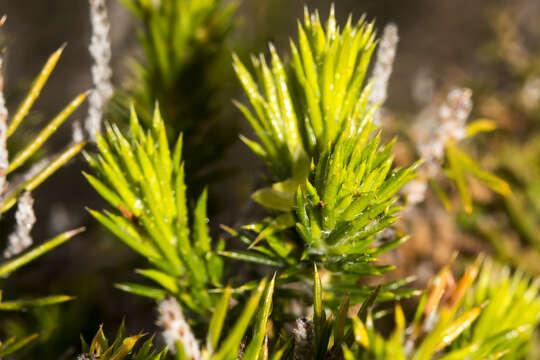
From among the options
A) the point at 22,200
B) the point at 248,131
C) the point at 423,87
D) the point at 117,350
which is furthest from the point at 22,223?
the point at 423,87

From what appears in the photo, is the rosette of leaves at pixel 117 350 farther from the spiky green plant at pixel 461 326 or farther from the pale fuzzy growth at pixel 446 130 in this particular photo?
the pale fuzzy growth at pixel 446 130

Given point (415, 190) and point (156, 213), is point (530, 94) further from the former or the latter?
point (156, 213)

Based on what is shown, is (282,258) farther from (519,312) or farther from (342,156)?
(519,312)

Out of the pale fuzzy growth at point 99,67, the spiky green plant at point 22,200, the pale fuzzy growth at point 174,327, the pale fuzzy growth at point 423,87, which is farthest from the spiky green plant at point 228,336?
the pale fuzzy growth at point 423,87

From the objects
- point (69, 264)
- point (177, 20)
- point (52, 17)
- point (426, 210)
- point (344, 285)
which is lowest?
point (426, 210)

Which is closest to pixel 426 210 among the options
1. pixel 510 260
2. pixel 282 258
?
pixel 510 260

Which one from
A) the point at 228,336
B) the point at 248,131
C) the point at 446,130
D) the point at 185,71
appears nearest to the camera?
the point at 228,336

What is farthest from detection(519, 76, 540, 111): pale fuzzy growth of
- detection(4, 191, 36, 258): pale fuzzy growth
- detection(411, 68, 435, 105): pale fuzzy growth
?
detection(4, 191, 36, 258): pale fuzzy growth
